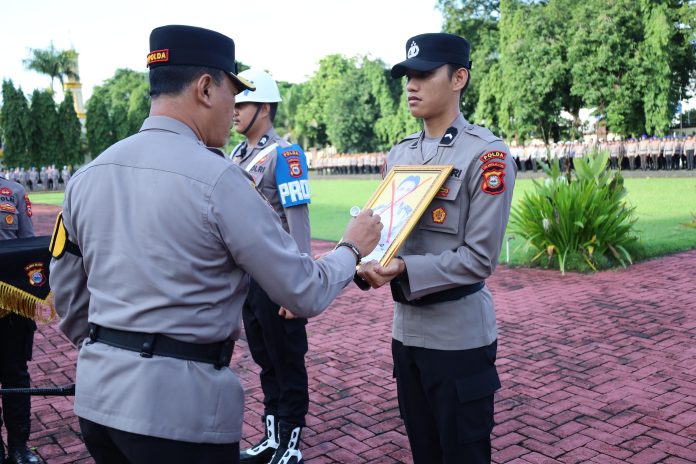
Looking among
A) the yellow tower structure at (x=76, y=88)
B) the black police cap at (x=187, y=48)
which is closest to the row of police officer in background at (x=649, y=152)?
the black police cap at (x=187, y=48)

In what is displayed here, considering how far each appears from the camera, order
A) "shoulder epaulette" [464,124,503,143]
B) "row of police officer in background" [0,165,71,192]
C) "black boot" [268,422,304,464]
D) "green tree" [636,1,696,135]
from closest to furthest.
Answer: "shoulder epaulette" [464,124,503,143] → "black boot" [268,422,304,464] → "green tree" [636,1,696,135] → "row of police officer in background" [0,165,71,192]

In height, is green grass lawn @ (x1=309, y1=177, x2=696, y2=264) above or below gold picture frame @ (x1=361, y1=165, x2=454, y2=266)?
below

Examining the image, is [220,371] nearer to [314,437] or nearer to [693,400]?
[314,437]

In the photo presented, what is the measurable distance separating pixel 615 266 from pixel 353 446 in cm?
641

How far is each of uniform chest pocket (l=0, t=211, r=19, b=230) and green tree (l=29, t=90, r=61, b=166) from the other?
46.3 metres

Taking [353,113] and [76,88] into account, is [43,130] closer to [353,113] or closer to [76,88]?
[76,88]

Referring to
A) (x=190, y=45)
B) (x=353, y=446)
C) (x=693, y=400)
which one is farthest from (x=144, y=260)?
(x=693, y=400)

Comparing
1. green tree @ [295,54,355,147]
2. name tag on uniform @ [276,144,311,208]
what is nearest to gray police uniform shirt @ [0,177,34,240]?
name tag on uniform @ [276,144,311,208]

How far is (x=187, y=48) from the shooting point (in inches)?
74.1

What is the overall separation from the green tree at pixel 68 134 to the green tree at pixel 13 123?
2.35m

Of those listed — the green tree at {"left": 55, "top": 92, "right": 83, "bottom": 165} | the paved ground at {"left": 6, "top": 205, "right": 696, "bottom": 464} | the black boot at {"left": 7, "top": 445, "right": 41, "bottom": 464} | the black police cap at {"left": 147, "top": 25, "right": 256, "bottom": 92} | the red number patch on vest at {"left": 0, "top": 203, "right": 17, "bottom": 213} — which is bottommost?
the paved ground at {"left": 6, "top": 205, "right": 696, "bottom": 464}

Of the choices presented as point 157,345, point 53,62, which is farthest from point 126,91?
point 157,345

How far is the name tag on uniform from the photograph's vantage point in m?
3.61

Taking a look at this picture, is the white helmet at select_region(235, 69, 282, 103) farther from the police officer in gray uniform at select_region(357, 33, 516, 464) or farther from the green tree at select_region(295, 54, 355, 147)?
the green tree at select_region(295, 54, 355, 147)
